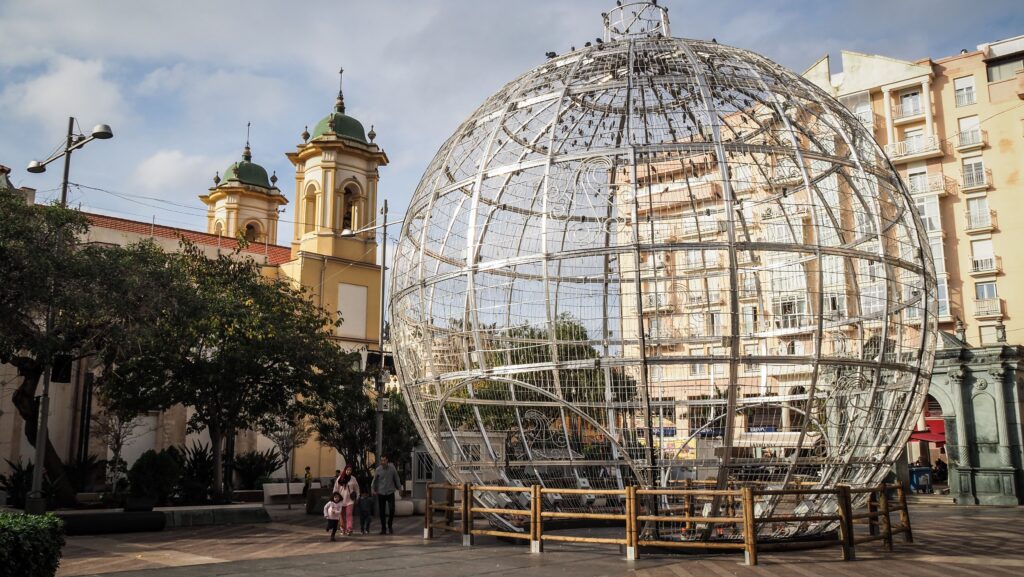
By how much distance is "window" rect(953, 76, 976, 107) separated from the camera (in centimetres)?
3616

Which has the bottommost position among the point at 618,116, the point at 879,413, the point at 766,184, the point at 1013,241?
the point at 879,413

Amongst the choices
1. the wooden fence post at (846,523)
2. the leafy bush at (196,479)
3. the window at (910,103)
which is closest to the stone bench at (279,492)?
the leafy bush at (196,479)

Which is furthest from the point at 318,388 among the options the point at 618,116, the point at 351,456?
the point at 618,116

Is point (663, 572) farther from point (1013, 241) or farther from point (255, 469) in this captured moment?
point (1013, 241)

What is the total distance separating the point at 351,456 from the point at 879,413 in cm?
1831

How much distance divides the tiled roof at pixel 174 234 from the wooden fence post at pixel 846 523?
28.5 meters

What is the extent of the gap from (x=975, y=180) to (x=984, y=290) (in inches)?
181

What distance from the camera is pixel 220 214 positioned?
50062mm

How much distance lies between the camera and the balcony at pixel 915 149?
3588 centimetres

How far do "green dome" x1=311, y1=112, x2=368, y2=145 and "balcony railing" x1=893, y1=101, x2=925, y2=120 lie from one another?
2404 centimetres

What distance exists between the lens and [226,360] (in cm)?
2138

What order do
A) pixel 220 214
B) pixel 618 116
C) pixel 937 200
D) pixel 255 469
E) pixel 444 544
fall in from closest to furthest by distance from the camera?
pixel 444 544
pixel 618 116
pixel 255 469
pixel 937 200
pixel 220 214

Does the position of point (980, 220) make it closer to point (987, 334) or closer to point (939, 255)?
point (939, 255)

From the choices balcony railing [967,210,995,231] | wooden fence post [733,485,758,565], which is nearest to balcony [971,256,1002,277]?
balcony railing [967,210,995,231]
